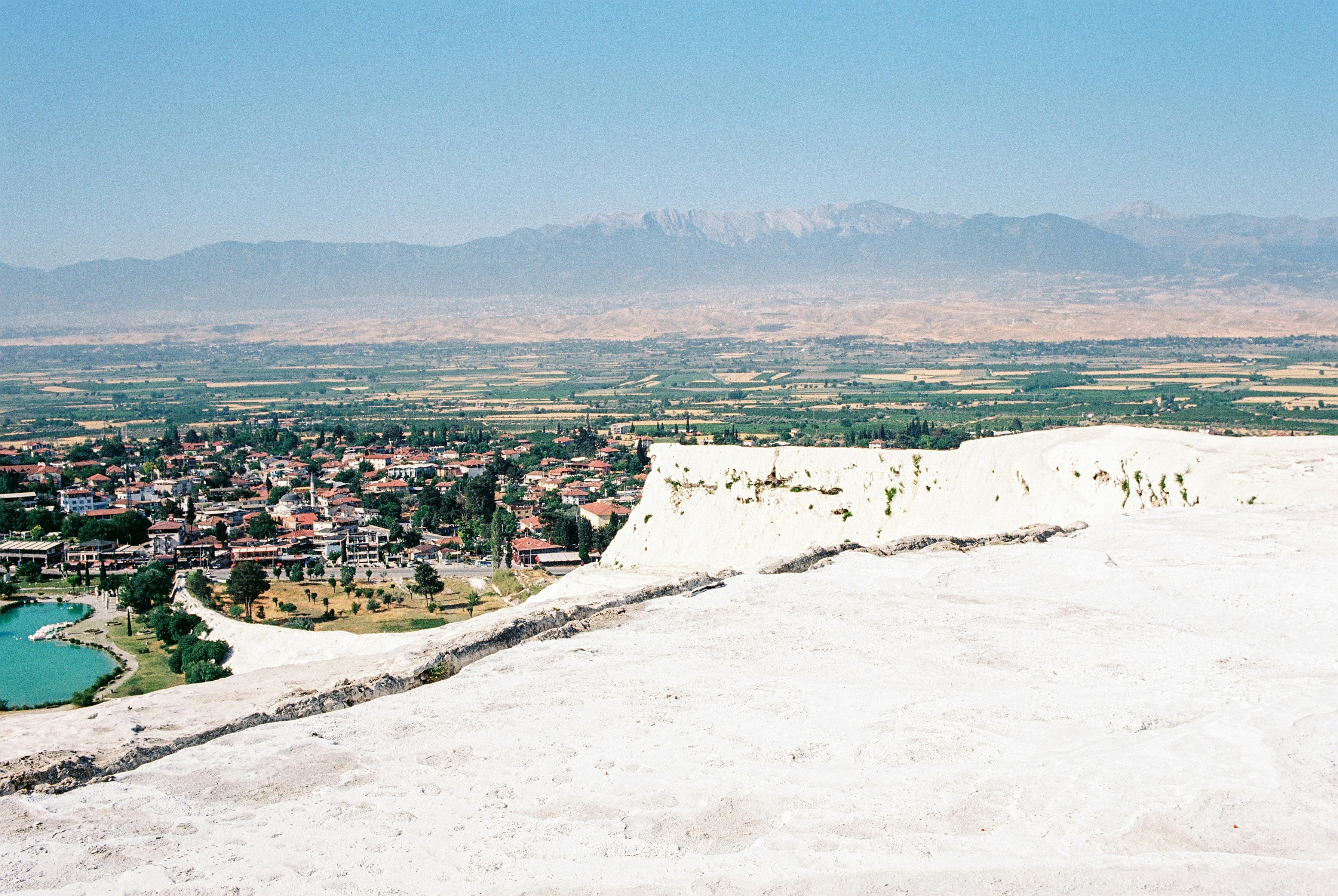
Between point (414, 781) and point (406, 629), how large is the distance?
23406 mm

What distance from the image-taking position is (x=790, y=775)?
9.38 meters

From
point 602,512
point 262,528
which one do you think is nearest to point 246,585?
point 262,528

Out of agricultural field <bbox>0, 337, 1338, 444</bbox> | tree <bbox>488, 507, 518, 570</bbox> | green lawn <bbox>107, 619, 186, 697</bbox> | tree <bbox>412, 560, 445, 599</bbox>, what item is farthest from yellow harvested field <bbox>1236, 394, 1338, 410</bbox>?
green lawn <bbox>107, 619, 186, 697</bbox>

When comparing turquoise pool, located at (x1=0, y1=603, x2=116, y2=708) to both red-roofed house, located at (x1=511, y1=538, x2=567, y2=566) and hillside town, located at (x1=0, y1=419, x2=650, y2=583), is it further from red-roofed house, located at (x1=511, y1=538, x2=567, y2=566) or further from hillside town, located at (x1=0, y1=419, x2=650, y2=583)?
red-roofed house, located at (x1=511, y1=538, x2=567, y2=566)

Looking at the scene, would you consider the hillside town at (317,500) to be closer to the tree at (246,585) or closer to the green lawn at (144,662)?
the tree at (246,585)

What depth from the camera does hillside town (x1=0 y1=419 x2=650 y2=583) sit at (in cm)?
4797

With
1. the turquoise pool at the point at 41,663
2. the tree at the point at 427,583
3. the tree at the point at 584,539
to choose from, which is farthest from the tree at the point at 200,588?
the tree at the point at 584,539

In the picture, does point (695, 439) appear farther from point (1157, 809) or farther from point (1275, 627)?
point (1157, 809)

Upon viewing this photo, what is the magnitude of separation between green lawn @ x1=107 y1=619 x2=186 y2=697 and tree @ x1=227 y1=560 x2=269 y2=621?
2.83m

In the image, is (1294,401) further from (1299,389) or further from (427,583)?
(427,583)

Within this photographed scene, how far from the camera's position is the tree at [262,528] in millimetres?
52375

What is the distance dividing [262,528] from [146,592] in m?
14.2

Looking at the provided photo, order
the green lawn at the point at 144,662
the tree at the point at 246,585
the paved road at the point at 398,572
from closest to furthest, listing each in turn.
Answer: the green lawn at the point at 144,662 < the tree at the point at 246,585 < the paved road at the point at 398,572

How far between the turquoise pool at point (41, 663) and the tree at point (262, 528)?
42.2 feet
